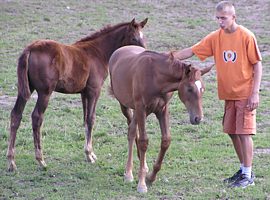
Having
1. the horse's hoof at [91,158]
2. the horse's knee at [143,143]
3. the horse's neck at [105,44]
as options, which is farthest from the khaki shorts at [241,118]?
the horse's neck at [105,44]

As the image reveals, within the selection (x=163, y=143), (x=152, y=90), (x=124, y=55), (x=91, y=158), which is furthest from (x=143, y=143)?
(x=124, y=55)

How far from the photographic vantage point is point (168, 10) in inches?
738

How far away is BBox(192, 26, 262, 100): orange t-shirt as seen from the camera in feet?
21.2

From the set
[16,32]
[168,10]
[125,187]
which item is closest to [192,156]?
[125,187]

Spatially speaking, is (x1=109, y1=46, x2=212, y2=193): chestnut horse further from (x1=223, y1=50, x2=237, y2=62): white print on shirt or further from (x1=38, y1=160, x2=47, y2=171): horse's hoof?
(x1=38, y1=160, x2=47, y2=171): horse's hoof

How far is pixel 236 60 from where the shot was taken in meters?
6.50

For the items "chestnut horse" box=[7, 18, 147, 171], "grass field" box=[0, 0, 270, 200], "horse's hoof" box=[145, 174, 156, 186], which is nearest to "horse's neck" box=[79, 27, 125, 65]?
"chestnut horse" box=[7, 18, 147, 171]

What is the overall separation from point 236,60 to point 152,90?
885mm

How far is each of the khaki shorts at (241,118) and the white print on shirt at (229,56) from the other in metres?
0.43

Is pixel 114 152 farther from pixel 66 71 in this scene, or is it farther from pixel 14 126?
pixel 14 126

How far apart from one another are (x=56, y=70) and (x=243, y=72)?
87.3 inches

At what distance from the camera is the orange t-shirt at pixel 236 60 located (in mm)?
6469

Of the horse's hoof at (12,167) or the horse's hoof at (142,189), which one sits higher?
the horse's hoof at (142,189)

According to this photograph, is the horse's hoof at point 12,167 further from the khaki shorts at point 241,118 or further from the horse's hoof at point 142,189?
the khaki shorts at point 241,118
